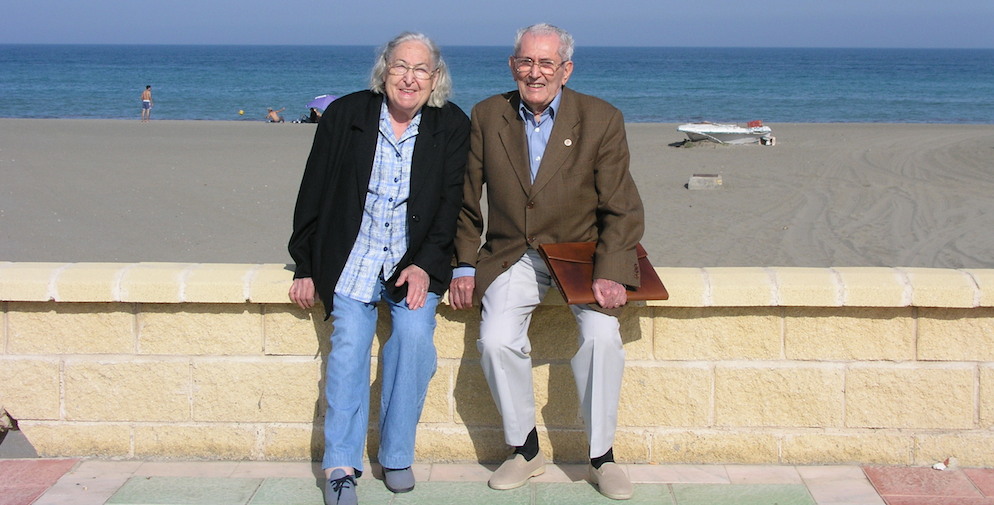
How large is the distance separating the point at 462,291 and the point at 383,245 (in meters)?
0.35

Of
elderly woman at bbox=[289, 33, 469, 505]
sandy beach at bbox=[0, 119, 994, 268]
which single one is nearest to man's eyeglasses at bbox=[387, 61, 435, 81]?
elderly woman at bbox=[289, 33, 469, 505]

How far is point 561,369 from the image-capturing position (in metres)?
4.10

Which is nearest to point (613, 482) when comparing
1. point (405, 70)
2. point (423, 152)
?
point (423, 152)

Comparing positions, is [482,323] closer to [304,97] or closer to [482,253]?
[482,253]

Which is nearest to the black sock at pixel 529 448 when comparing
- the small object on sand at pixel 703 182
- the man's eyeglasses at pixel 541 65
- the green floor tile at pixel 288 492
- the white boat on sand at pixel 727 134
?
the green floor tile at pixel 288 492

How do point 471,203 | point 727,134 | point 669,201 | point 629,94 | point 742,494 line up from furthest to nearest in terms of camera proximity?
point 629,94, point 727,134, point 669,201, point 471,203, point 742,494

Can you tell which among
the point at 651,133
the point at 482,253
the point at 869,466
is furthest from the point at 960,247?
the point at 651,133

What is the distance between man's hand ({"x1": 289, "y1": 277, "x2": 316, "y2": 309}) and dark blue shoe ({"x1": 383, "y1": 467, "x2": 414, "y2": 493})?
712 mm

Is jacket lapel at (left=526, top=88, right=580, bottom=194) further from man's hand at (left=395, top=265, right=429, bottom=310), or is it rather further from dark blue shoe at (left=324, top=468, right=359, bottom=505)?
dark blue shoe at (left=324, top=468, right=359, bottom=505)

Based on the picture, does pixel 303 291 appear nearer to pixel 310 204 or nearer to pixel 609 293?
pixel 310 204

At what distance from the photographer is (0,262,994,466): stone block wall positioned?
3926 mm

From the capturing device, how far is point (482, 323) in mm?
3836

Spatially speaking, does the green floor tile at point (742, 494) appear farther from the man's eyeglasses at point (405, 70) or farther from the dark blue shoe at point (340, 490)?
the man's eyeglasses at point (405, 70)

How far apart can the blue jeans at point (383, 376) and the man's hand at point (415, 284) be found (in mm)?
39
